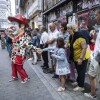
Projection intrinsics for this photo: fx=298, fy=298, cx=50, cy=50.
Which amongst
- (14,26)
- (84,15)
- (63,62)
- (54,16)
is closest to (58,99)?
(63,62)

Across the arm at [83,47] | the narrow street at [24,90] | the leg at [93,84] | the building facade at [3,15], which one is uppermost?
the building facade at [3,15]

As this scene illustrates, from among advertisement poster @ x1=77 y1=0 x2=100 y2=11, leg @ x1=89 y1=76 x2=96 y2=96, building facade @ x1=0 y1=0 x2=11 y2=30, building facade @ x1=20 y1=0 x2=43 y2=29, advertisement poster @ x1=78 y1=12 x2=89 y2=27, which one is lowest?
leg @ x1=89 y1=76 x2=96 y2=96

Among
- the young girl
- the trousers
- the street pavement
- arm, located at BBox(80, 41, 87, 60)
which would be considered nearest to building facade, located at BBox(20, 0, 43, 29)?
the trousers

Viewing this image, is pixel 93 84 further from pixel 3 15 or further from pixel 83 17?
pixel 3 15

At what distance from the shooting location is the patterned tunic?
828cm

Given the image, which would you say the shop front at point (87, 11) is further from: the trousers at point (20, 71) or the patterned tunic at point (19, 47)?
the trousers at point (20, 71)

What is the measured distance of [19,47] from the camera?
8.30 meters

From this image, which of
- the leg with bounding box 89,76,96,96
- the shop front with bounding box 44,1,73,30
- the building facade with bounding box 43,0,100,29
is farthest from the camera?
the shop front with bounding box 44,1,73,30

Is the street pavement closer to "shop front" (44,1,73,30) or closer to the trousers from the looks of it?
the trousers

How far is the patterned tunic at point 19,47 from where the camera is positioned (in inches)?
326

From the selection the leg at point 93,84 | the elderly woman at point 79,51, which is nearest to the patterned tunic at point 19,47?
the elderly woman at point 79,51

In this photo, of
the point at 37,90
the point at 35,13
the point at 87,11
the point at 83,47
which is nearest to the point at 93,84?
the point at 83,47

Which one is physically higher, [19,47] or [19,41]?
[19,41]

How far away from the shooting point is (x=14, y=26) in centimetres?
847
